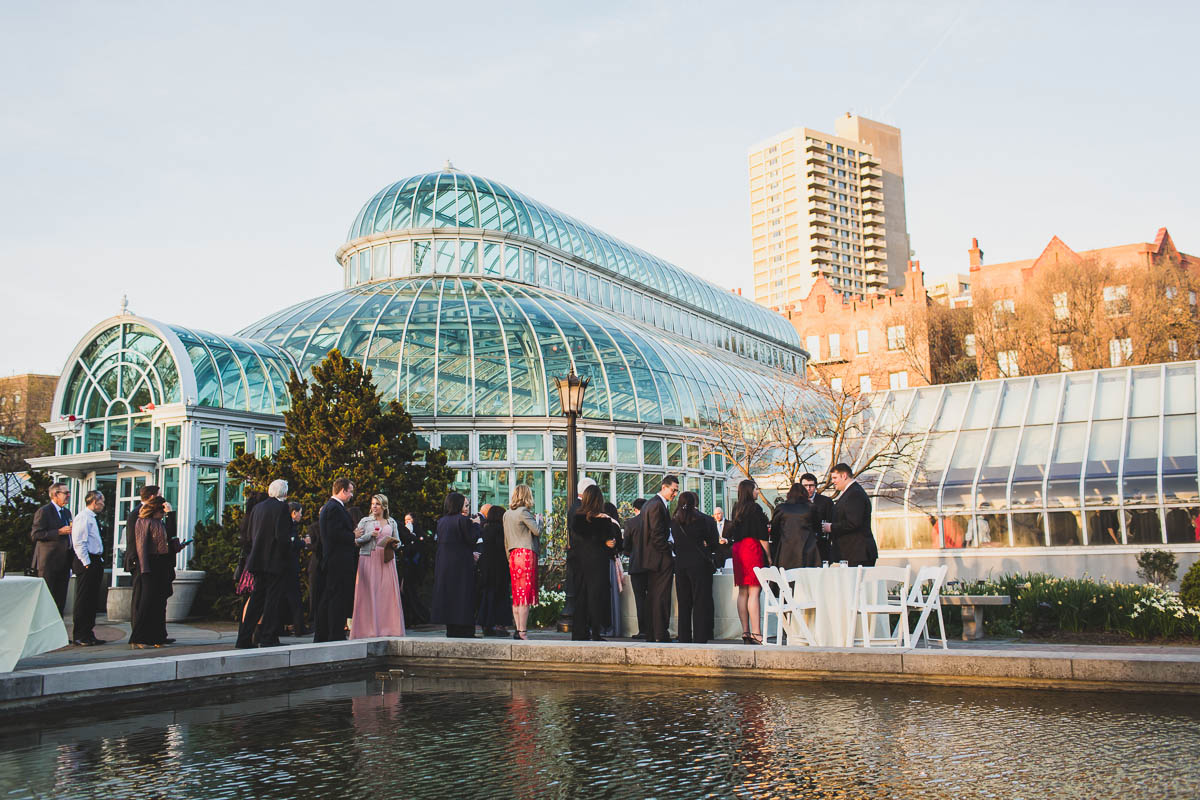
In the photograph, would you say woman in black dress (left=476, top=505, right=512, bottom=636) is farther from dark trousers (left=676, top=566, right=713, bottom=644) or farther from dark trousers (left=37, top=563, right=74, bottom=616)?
dark trousers (left=37, top=563, right=74, bottom=616)

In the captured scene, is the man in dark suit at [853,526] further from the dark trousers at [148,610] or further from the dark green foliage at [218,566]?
the dark green foliage at [218,566]

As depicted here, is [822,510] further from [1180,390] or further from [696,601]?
[1180,390]

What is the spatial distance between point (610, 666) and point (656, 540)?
252cm

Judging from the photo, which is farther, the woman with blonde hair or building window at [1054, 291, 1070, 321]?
building window at [1054, 291, 1070, 321]

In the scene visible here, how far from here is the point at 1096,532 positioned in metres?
19.6

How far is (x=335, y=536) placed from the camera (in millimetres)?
11930

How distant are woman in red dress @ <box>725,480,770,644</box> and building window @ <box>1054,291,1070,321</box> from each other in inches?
1628

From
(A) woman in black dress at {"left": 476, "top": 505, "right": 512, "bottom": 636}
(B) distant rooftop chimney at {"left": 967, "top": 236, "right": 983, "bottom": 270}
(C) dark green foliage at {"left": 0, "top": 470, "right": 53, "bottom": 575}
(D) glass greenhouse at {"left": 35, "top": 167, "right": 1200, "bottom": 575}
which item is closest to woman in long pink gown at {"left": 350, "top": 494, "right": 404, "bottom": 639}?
(A) woman in black dress at {"left": 476, "top": 505, "right": 512, "bottom": 636}

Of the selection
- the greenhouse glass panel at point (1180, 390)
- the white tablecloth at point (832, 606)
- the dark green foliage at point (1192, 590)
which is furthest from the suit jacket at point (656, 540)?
the greenhouse glass panel at point (1180, 390)

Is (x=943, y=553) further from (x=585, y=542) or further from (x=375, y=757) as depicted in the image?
(x=375, y=757)

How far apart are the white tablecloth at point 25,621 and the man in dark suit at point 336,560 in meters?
3.30

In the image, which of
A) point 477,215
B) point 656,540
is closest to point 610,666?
point 656,540

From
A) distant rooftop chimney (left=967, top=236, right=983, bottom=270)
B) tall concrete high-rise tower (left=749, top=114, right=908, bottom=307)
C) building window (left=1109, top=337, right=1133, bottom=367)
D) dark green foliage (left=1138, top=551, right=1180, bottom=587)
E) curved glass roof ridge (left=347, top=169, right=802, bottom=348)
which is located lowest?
dark green foliage (left=1138, top=551, right=1180, bottom=587)

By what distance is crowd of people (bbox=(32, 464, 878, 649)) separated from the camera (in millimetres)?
11531
